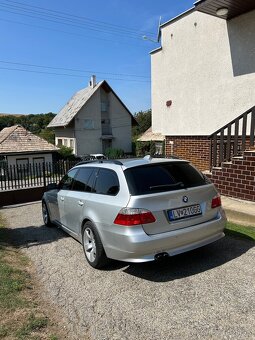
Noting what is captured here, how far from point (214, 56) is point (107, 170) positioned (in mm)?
7186

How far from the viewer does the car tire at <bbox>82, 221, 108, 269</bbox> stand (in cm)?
432

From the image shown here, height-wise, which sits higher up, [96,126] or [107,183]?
[96,126]

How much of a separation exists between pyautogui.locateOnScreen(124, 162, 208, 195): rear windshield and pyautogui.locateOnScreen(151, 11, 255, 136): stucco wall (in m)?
5.49

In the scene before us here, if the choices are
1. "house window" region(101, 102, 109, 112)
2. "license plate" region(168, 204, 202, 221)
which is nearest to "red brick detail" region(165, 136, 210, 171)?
"license plate" region(168, 204, 202, 221)

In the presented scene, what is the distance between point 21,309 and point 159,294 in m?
1.53

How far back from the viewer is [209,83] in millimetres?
10375

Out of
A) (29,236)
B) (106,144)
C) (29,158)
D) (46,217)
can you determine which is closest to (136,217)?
(29,236)

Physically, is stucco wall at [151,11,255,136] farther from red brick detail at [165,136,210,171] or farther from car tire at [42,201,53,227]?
car tire at [42,201,53,227]

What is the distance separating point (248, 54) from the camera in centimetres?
904

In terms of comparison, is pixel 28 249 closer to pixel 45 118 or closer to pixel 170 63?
pixel 170 63

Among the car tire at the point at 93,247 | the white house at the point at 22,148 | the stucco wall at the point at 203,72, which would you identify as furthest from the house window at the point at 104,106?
the car tire at the point at 93,247

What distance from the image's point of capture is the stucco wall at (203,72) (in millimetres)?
9211

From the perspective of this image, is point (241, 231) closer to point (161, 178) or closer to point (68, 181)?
point (161, 178)

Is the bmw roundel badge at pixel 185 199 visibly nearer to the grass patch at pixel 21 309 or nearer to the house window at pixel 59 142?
the grass patch at pixel 21 309
